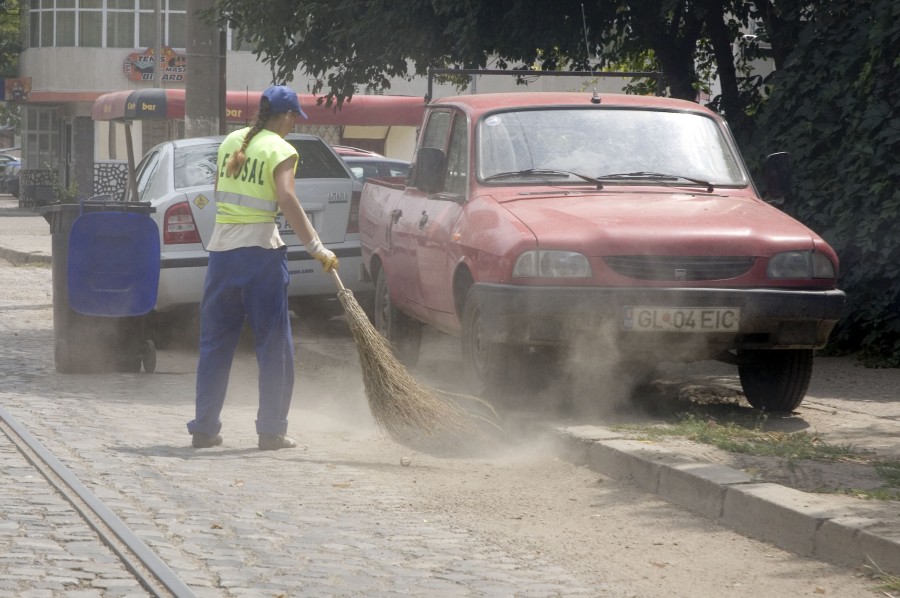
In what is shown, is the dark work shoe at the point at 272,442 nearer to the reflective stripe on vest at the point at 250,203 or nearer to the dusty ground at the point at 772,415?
the reflective stripe on vest at the point at 250,203

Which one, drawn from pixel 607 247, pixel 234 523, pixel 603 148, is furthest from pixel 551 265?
pixel 234 523

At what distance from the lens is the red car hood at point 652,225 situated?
7547 millimetres

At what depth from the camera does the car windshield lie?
8.62 meters

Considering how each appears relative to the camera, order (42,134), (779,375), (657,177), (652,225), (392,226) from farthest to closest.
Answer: (42,134) → (392,226) → (657,177) → (779,375) → (652,225)

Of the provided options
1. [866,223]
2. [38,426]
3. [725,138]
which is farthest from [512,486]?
[866,223]

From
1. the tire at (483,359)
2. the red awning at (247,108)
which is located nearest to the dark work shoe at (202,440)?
the tire at (483,359)

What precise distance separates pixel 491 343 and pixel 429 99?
12.9ft

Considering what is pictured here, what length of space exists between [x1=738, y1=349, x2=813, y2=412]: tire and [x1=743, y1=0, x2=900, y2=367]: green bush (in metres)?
2.15

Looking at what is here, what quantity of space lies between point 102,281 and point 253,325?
2.87 metres

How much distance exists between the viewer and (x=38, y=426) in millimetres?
7816

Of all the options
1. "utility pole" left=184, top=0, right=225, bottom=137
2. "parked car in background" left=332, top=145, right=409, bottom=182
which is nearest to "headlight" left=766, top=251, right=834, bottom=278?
"utility pole" left=184, top=0, right=225, bottom=137

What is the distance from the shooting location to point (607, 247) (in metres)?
7.53

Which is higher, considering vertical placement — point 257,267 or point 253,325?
point 257,267

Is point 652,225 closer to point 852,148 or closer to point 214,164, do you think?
point 852,148
